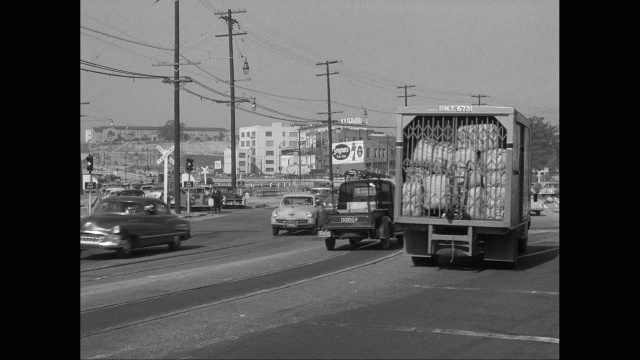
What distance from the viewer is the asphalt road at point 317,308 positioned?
8633mm

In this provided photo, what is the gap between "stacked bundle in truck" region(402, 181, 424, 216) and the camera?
53.6 ft

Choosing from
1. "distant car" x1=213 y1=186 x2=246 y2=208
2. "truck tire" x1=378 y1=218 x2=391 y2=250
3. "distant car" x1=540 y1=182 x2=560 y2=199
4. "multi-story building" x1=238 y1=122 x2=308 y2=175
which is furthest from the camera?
"multi-story building" x1=238 y1=122 x2=308 y2=175

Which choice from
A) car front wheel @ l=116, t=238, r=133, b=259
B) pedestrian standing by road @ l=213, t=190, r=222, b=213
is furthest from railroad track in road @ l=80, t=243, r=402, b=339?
pedestrian standing by road @ l=213, t=190, r=222, b=213

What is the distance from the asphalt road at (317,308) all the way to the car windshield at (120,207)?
5.17ft

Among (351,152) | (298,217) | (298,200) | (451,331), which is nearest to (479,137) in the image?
(451,331)

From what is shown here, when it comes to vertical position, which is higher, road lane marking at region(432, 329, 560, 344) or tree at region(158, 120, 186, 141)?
tree at region(158, 120, 186, 141)

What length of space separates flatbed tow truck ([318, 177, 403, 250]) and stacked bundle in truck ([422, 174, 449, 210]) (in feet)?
17.5

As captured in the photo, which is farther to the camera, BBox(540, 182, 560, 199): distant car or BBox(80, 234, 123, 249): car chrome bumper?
BBox(540, 182, 560, 199): distant car

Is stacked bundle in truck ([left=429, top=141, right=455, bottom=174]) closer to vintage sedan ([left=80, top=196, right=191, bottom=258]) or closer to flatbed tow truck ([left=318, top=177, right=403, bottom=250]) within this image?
flatbed tow truck ([left=318, top=177, right=403, bottom=250])

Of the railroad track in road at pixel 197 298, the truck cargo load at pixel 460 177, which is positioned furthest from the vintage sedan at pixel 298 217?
the truck cargo load at pixel 460 177

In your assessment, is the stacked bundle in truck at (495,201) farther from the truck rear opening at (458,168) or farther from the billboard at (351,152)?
the billboard at (351,152)
